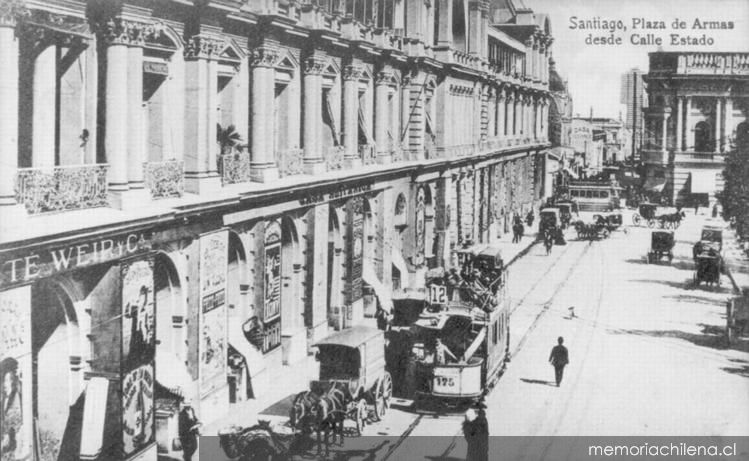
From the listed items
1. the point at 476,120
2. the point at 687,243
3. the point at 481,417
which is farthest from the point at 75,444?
the point at 687,243

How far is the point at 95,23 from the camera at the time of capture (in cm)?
1641

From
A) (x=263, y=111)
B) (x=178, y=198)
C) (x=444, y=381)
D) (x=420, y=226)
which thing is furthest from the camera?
(x=420, y=226)

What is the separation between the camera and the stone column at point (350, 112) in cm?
3034

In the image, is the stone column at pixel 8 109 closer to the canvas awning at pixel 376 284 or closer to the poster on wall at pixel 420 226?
the canvas awning at pixel 376 284

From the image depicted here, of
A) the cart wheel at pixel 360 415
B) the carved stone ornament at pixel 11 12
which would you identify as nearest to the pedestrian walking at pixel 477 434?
the cart wheel at pixel 360 415

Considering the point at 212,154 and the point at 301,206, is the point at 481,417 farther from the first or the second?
the point at 301,206

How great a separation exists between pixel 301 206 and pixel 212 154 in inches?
222

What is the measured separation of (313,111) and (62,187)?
1282cm

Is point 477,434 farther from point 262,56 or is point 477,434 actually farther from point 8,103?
point 262,56

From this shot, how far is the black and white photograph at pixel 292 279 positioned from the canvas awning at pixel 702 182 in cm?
2328

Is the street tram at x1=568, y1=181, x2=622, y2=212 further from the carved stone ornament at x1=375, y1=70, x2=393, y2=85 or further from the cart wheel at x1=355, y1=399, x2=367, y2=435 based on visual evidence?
the cart wheel at x1=355, y1=399, x2=367, y2=435

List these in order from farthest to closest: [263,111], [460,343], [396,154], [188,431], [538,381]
Answer: [396,154] → [538,381] → [263,111] → [460,343] → [188,431]

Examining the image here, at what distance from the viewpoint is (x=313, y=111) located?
27.3 metres

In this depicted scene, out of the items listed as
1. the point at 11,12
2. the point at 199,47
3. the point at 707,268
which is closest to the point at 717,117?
the point at 707,268
